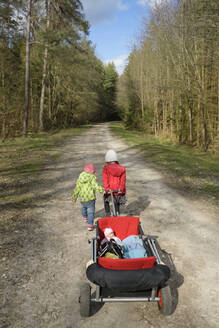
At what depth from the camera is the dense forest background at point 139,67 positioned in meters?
14.7

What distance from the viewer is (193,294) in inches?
132

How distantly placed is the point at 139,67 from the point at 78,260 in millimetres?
27794

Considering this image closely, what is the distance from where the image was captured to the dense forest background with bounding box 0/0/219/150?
14.7m

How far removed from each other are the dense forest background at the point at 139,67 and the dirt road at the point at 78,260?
8.15 metres

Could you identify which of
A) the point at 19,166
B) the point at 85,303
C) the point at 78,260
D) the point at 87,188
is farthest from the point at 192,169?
the point at 85,303

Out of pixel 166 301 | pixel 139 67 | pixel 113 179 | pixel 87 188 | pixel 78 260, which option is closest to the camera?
pixel 166 301

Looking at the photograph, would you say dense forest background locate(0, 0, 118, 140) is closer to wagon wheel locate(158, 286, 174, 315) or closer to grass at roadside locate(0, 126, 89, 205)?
grass at roadside locate(0, 126, 89, 205)

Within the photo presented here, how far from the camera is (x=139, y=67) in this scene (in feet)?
94.0

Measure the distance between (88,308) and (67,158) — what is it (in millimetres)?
10062

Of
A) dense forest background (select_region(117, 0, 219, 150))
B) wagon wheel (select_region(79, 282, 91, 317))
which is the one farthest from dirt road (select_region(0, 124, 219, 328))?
dense forest background (select_region(117, 0, 219, 150))

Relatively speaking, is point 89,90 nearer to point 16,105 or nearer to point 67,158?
point 16,105

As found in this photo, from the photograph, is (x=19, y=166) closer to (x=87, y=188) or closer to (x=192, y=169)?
(x=87, y=188)

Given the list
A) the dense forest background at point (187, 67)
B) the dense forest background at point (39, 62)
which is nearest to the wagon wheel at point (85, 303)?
the dense forest background at point (187, 67)

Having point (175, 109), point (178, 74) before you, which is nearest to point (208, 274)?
point (178, 74)
